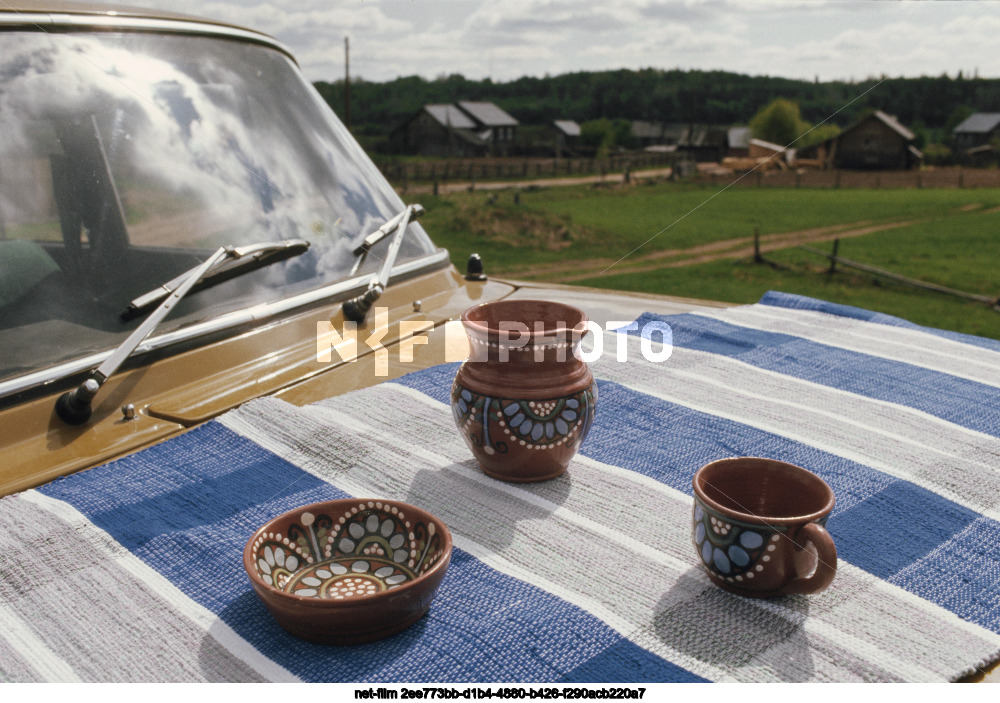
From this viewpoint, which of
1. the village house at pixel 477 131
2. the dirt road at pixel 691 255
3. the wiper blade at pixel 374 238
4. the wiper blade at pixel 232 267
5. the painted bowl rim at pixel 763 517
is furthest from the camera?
the village house at pixel 477 131

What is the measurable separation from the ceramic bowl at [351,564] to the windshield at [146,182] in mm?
649

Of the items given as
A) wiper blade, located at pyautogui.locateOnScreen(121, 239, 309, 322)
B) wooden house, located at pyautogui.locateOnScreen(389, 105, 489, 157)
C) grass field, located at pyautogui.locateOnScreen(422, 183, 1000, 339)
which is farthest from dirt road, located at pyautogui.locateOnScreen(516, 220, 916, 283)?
wooden house, located at pyautogui.locateOnScreen(389, 105, 489, 157)

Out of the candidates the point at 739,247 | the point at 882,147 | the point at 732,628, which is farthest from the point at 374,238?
the point at 882,147

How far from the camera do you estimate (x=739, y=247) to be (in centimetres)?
1484

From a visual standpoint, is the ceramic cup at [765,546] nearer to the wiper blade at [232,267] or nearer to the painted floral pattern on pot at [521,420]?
the painted floral pattern on pot at [521,420]

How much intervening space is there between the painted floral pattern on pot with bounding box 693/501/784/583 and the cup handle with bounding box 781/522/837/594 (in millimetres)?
34

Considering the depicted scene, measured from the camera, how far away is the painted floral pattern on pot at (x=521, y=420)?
127 centimetres

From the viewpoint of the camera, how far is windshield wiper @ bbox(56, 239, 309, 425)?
137 cm

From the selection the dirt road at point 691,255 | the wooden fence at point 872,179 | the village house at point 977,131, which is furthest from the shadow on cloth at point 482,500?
the village house at point 977,131

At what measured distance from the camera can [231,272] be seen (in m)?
1.69

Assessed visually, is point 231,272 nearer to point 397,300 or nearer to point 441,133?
point 397,300

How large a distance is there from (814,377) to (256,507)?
133 cm

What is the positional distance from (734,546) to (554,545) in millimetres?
264
